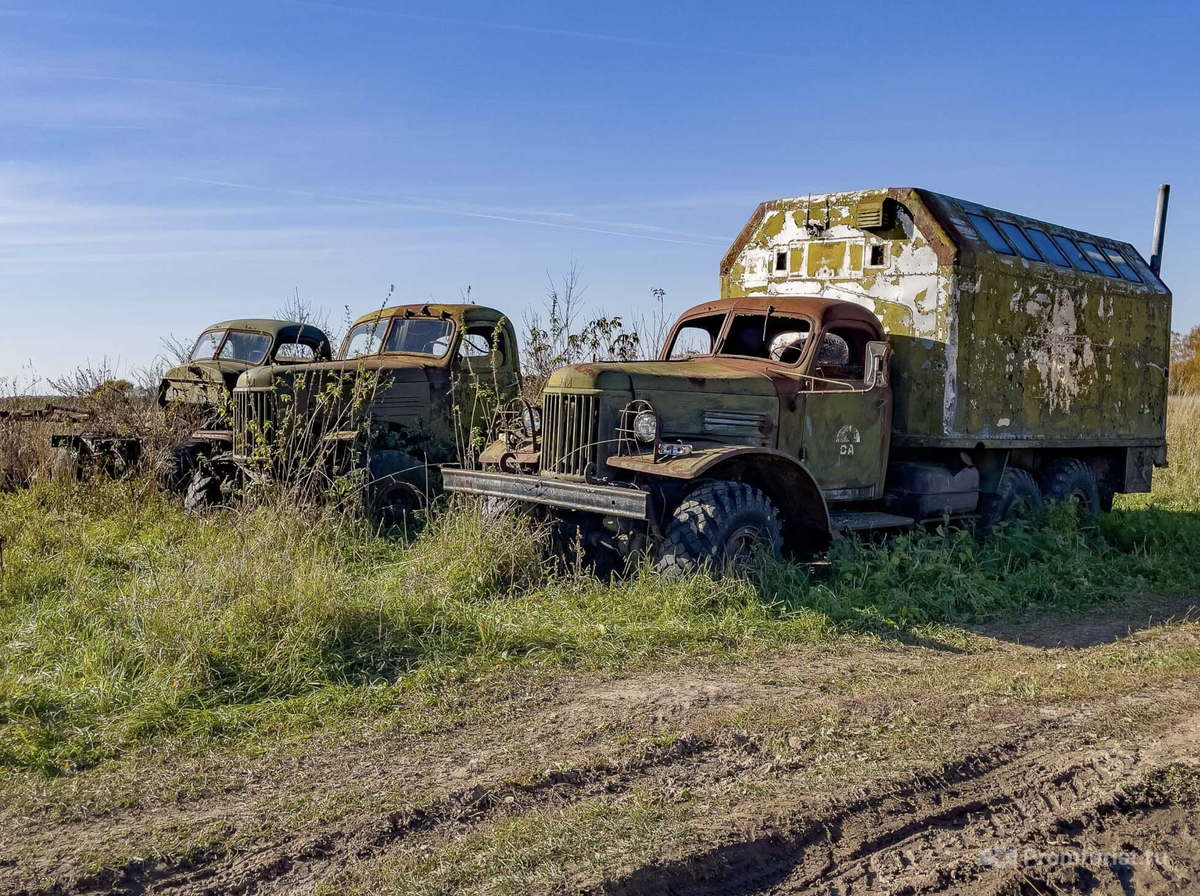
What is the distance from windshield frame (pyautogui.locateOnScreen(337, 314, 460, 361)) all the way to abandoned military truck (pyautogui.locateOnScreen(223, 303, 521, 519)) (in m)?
0.01

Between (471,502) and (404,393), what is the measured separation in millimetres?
2680

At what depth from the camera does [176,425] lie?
35.2 feet

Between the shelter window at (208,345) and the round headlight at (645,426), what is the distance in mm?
7199

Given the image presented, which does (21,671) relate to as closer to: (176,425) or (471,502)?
(471,502)

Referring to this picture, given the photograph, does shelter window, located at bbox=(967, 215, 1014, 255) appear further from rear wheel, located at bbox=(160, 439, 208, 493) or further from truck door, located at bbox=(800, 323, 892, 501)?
rear wheel, located at bbox=(160, 439, 208, 493)

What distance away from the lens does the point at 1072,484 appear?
33.6 feet

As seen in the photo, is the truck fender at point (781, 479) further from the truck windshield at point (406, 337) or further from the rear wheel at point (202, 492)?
the rear wheel at point (202, 492)

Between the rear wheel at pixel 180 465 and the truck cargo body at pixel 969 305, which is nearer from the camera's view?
the truck cargo body at pixel 969 305

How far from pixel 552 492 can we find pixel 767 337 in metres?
2.56

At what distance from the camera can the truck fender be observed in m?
6.78

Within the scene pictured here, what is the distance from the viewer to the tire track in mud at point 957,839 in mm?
3248

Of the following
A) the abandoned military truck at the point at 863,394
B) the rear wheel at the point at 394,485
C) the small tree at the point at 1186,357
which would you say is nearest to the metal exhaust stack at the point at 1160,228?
the abandoned military truck at the point at 863,394

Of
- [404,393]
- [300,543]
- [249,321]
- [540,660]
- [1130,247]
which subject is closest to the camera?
[540,660]

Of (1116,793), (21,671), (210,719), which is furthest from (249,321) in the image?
(1116,793)
